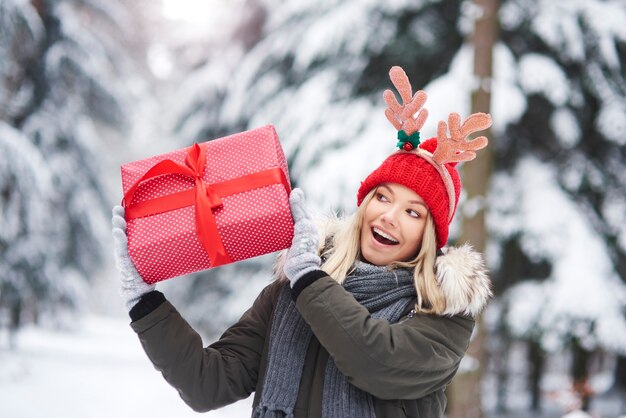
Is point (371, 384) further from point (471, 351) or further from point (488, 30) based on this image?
point (488, 30)

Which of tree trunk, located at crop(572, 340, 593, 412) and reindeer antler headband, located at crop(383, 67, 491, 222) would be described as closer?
reindeer antler headband, located at crop(383, 67, 491, 222)

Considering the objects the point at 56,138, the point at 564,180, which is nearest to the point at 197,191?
the point at 564,180

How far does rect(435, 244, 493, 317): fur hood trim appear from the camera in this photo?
1927mm

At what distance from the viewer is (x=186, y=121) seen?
962 cm

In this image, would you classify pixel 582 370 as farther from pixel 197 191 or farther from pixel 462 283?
pixel 197 191

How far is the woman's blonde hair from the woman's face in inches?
1.1

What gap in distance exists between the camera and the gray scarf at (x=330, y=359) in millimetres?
1942

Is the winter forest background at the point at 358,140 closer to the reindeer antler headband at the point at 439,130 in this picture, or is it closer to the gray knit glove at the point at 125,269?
the reindeer antler headband at the point at 439,130

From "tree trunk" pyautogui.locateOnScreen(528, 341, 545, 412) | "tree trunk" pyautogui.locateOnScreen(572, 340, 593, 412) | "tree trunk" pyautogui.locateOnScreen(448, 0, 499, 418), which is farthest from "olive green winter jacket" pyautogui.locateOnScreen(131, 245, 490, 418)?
"tree trunk" pyautogui.locateOnScreen(528, 341, 545, 412)

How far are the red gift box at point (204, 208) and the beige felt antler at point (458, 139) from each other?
1.73 feet

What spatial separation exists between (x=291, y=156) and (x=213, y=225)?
4998mm

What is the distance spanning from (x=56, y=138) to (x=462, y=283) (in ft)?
33.7

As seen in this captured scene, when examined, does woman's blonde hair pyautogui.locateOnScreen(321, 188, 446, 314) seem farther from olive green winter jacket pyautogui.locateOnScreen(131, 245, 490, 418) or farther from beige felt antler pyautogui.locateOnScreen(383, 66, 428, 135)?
beige felt antler pyautogui.locateOnScreen(383, 66, 428, 135)

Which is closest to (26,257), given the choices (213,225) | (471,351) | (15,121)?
(15,121)
